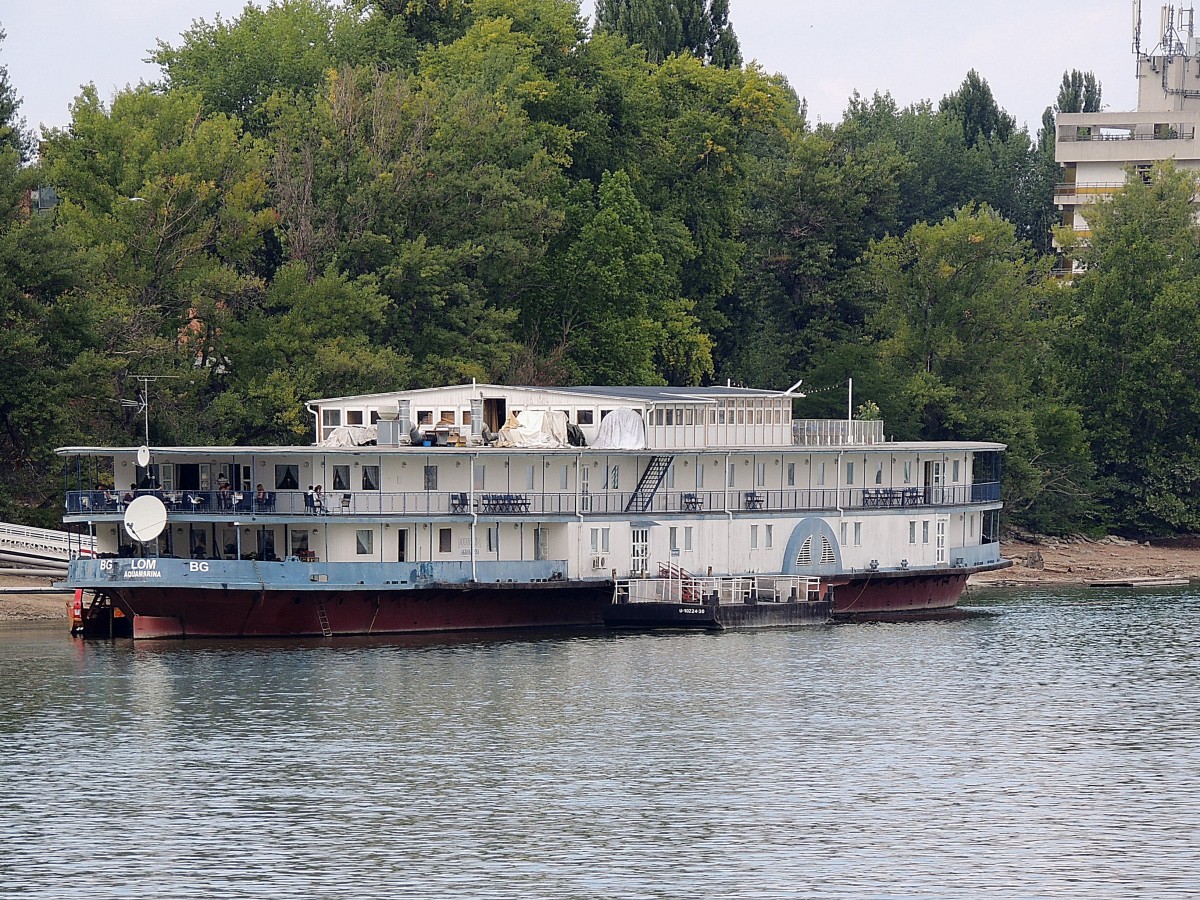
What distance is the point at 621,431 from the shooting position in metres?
74.5

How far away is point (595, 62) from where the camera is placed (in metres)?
119

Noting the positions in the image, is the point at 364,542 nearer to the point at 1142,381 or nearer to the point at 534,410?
the point at 534,410

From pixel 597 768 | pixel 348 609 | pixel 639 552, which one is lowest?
pixel 597 768

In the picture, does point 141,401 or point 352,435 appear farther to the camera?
point 141,401

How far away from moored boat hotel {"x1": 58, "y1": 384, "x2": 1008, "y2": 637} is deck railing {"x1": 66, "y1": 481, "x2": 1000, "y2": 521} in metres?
0.08

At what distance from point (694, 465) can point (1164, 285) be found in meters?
55.2

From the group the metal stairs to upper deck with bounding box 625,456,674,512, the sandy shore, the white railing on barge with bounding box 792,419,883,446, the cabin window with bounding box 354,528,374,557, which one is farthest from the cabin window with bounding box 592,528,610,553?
the sandy shore

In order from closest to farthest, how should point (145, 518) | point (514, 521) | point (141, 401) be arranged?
point (145, 518), point (514, 521), point (141, 401)

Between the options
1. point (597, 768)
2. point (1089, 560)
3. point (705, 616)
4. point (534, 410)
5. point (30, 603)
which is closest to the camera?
point (597, 768)

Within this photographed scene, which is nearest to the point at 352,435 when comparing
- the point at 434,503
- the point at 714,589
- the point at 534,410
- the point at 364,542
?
the point at 434,503

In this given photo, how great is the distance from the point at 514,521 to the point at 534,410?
5180mm

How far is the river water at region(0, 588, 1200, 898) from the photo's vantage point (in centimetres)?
4166

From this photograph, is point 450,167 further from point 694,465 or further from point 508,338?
point 694,465

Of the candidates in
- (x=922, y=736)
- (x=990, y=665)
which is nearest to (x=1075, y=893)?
(x=922, y=736)
